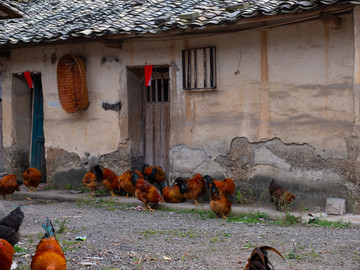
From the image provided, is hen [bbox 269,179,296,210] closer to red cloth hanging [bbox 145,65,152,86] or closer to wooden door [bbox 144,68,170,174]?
wooden door [bbox 144,68,170,174]

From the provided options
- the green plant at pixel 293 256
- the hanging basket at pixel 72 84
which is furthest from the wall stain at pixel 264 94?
the hanging basket at pixel 72 84

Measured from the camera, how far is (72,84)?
35.8ft

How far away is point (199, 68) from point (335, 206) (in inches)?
139

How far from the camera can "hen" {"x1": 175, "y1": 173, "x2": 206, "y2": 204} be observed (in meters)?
9.00

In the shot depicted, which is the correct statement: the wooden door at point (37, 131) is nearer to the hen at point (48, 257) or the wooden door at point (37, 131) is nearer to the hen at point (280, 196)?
the hen at point (280, 196)

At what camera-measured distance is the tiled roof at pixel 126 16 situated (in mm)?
8125

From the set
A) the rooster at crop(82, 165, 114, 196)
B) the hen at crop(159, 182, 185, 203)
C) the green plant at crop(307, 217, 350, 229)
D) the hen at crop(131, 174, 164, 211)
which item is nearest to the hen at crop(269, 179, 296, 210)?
the green plant at crop(307, 217, 350, 229)

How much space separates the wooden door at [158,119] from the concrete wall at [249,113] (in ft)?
0.94

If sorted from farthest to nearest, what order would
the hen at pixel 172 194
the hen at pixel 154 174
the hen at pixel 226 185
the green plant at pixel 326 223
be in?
1. the hen at pixel 154 174
2. the hen at pixel 172 194
3. the hen at pixel 226 185
4. the green plant at pixel 326 223

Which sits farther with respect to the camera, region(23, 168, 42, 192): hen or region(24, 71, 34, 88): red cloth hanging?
region(24, 71, 34, 88): red cloth hanging

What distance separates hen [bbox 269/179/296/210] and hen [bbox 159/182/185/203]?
174 centimetres

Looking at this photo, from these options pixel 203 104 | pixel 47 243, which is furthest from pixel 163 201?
pixel 47 243

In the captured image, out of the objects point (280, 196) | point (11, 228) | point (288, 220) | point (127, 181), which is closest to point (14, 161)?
point (127, 181)

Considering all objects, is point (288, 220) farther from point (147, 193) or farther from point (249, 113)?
point (147, 193)
